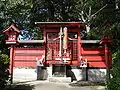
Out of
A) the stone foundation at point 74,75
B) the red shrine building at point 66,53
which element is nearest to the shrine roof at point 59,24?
the red shrine building at point 66,53

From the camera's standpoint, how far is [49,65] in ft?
61.3

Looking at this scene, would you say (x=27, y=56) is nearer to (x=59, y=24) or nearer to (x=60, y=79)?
(x=59, y=24)

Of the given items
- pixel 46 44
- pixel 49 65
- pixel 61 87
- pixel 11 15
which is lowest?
pixel 61 87

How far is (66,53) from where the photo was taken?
1897 centimetres

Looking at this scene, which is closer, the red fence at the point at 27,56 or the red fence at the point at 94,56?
the red fence at the point at 94,56

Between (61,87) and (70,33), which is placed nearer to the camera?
(61,87)

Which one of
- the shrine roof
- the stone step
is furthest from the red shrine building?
the stone step

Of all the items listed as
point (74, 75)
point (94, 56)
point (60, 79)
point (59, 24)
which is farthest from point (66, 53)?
point (60, 79)

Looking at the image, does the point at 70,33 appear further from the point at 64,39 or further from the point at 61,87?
the point at 61,87

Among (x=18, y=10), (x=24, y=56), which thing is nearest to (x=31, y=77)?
(x=24, y=56)

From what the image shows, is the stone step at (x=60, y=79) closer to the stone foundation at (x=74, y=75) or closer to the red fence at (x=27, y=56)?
the stone foundation at (x=74, y=75)

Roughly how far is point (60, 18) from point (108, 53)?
16.6 m

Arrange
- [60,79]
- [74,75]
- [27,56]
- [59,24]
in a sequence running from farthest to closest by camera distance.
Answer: [27,56] < [59,24] < [74,75] < [60,79]

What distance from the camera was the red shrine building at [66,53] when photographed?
1812cm
